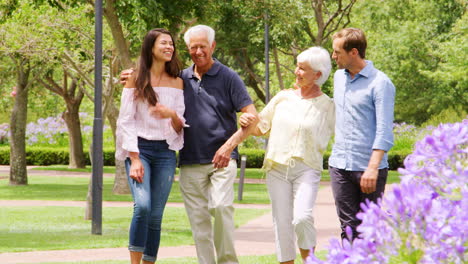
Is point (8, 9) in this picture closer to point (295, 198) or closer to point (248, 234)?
point (248, 234)

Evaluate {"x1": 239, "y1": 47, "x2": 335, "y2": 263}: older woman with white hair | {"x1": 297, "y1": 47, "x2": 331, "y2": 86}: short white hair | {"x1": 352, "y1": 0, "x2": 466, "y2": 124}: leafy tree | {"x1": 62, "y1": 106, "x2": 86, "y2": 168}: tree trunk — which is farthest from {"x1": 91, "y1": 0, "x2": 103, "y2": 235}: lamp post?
{"x1": 352, "y1": 0, "x2": 466, "y2": 124}: leafy tree

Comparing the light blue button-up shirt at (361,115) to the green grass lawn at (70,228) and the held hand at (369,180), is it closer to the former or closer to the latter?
the held hand at (369,180)

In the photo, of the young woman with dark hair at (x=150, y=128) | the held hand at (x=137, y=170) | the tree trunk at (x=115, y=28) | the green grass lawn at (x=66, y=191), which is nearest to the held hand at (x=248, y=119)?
the young woman with dark hair at (x=150, y=128)

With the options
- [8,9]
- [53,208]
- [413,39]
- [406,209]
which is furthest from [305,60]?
[413,39]

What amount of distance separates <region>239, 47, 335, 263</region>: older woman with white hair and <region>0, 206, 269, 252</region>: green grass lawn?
195 inches

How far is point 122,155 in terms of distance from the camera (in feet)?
19.6

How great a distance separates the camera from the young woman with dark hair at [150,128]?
5.89m

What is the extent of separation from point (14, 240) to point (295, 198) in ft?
21.5

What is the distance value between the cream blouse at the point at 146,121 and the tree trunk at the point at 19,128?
60.4ft

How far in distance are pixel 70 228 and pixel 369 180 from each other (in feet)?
28.1

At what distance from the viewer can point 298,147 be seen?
234 inches

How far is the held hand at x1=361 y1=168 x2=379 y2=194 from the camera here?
5516mm

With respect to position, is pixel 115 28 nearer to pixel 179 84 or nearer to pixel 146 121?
pixel 179 84

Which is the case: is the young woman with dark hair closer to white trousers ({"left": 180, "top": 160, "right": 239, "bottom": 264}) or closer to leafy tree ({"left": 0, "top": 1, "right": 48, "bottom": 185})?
white trousers ({"left": 180, "top": 160, "right": 239, "bottom": 264})
